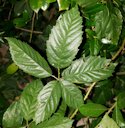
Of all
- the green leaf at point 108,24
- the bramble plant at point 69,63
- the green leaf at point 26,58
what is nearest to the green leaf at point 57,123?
the bramble plant at point 69,63

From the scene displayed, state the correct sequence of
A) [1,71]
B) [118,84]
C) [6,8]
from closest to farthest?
[118,84] < [6,8] < [1,71]

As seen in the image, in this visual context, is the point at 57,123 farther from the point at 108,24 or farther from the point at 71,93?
the point at 108,24

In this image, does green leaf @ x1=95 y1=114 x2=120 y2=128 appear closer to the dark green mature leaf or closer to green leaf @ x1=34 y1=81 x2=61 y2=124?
green leaf @ x1=34 y1=81 x2=61 y2=124

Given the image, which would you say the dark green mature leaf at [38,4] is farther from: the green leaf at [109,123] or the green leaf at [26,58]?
the green leaf at [109,123]

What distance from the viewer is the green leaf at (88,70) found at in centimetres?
67

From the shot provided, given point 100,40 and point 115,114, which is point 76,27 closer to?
point 100,40

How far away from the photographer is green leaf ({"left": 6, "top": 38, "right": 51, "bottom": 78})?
65cm

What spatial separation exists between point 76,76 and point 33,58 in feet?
0.37

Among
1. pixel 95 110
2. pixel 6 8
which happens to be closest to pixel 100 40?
pixel 95 110

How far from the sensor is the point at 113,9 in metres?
0.72

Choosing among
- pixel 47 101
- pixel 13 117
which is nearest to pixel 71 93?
pixel 47 101

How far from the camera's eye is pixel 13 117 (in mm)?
759

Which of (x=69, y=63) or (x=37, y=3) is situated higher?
(x=37, y=3)

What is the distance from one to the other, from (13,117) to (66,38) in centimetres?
28
